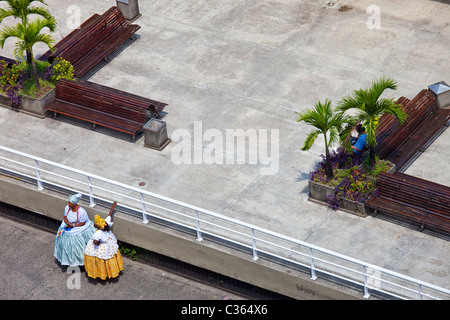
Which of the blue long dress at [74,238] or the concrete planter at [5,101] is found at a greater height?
the concrete planter at [5,101]

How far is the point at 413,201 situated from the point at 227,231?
370 centimetres

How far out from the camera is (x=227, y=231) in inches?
738

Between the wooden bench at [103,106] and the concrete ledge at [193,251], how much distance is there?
249 cm

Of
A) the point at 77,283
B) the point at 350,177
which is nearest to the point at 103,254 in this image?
the point at 77,283

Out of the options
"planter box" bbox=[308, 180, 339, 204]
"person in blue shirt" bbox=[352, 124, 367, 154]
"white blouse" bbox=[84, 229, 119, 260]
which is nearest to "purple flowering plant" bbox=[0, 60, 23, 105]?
"white blouse" bbox=[84, 229, 119, 260]

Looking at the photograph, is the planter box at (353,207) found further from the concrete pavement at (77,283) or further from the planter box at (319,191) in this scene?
the concrete pavement at (77,283)

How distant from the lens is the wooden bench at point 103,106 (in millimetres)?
21578

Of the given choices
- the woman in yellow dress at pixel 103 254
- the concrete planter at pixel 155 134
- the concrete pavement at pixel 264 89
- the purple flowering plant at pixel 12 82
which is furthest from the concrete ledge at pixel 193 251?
the purple flowering plant at pixel 12 82

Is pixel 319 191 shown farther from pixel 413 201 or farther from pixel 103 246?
pixel 103 246

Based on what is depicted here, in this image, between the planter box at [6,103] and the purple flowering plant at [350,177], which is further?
the planter box at [6,103]

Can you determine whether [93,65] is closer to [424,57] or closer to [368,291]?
[424,57]

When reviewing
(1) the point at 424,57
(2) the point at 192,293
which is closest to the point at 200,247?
(2) the point at 192,293

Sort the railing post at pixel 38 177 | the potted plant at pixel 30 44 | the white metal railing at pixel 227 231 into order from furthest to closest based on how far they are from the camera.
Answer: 1. the potted plant at pixel 30 44
2. the railing post at pixel 38 177
3. the white metal railing at pixel 227 231

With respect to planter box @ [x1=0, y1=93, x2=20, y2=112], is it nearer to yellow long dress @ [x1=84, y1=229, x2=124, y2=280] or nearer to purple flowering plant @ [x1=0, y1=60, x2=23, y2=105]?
purple flowering plant @ [x1=0, y1=60, x2=23, y2=105]
